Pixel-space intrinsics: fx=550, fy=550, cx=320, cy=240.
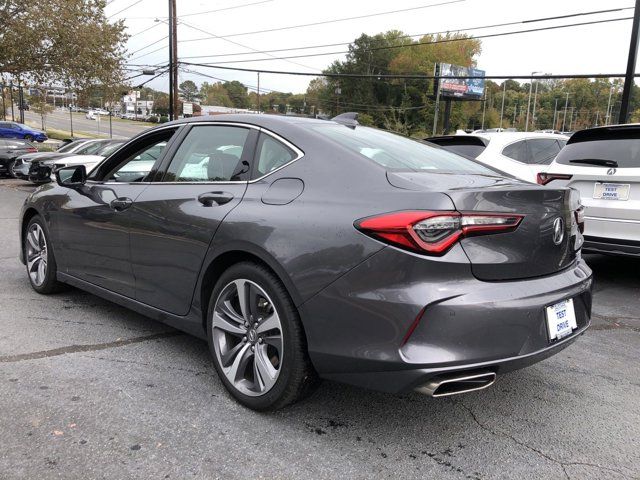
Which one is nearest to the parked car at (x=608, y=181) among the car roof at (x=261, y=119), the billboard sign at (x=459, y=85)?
the car roof at (x=261, y=119)

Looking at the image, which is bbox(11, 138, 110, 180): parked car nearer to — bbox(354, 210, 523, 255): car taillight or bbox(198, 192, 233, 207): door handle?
bbox(198, 192, 233, 207): door handle

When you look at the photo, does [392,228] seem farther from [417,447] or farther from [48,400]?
[48,400]

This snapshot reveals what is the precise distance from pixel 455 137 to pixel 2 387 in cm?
639

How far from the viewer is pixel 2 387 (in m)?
3.10

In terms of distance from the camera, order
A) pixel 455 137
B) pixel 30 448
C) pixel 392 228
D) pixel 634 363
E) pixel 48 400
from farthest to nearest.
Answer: pixel 455 137, pixel 634 363, pixel 48 400, pixel 30 448, pixel 392 228

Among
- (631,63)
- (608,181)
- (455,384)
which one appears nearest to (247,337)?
(455,384)

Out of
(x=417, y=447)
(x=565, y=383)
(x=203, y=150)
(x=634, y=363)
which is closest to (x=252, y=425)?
(x=417, y=447)

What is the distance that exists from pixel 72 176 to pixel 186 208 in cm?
166

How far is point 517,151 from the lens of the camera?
7500 millimetres

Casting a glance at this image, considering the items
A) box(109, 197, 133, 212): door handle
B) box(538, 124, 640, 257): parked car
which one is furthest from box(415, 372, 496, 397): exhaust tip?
box(538, 124, 640, 257): parked car

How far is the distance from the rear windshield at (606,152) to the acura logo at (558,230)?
3.12 m

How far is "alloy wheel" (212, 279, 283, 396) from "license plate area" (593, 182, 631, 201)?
404cm

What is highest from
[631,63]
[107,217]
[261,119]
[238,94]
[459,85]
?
[238,94]

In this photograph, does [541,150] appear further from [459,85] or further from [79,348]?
[459,85]
